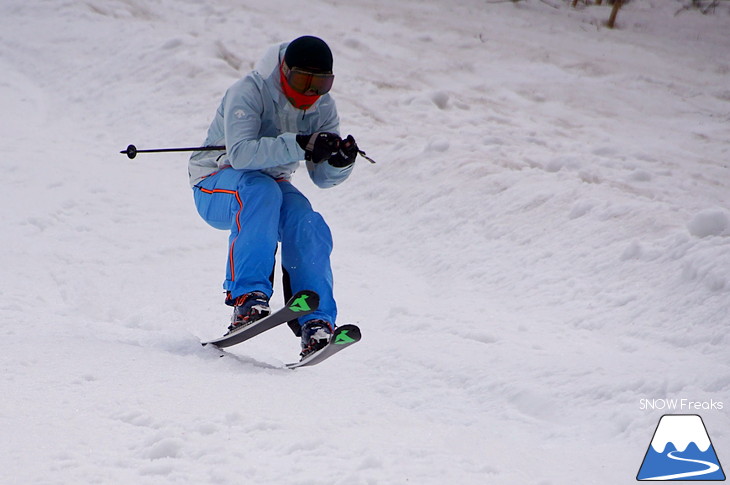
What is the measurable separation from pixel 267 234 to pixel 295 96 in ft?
2.39

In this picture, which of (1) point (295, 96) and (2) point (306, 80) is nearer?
(2) point (306, 80)

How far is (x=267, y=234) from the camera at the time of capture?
376 centimetres

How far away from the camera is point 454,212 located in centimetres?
670

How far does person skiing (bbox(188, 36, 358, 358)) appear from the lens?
12.2ft

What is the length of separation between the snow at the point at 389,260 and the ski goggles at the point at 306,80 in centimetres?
136

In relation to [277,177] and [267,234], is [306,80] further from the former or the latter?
[267,234]

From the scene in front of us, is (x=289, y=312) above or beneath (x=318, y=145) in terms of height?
beneath

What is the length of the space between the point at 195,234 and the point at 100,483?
4.62 m

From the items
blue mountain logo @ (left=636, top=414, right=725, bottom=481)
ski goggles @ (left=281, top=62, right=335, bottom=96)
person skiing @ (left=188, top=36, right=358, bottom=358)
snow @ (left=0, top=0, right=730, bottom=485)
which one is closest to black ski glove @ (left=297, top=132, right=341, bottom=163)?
person skiing @ (left=188, top=36, right=358, bottom=358)

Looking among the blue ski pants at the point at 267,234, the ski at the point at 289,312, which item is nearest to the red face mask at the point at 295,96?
the blue ski pants at the point at 267,234

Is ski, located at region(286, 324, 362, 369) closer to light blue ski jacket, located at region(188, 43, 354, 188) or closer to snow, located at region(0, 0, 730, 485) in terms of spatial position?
snow, located at region(0, 0, 730, 485)

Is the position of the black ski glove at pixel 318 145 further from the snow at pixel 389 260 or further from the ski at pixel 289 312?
the snow at pixel 389 260

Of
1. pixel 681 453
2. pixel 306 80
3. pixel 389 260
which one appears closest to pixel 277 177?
pixel 306 80

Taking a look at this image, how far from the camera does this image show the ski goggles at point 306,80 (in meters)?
3.78
